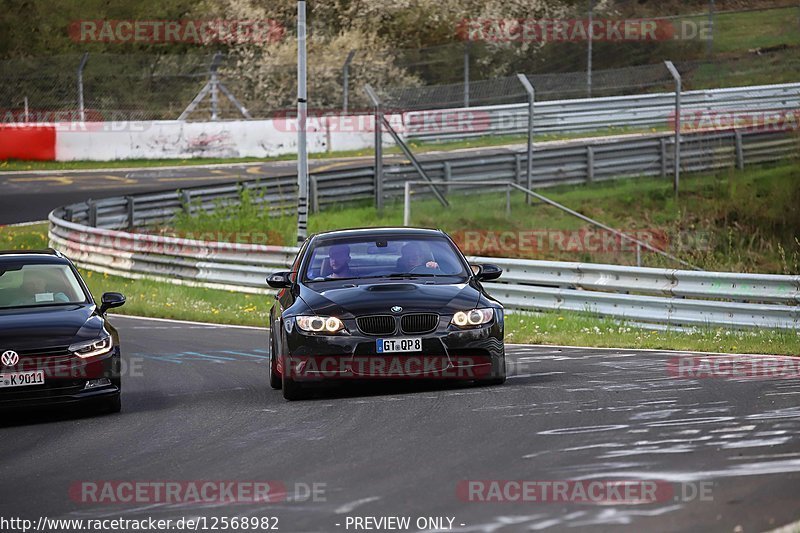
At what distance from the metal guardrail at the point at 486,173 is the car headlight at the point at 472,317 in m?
17.0

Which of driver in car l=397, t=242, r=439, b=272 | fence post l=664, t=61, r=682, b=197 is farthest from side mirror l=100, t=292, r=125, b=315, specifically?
fence post l=664, t=61, r=682, b=197

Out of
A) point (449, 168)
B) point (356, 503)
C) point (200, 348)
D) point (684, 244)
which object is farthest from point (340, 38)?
point (356, 503)

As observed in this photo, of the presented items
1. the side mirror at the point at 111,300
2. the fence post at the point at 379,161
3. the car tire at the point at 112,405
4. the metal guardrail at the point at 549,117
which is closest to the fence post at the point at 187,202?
the fence post at the point at 379,161

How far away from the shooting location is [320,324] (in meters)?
11.4

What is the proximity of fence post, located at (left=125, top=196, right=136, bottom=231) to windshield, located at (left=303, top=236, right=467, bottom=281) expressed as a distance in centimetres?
1761

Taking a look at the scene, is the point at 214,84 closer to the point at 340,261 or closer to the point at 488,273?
the point at 340,261

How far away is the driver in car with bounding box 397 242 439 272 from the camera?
41.3 ft

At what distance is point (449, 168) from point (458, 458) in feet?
72.9

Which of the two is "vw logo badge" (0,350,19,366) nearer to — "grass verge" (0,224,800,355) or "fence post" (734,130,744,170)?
"grass verge" (0,224,800,355)

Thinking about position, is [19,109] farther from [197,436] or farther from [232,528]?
[232,528]

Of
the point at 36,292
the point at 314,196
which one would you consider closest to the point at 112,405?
the point at 36,292

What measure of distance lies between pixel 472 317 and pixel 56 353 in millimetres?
3449

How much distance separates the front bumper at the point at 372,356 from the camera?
1125 centimetres

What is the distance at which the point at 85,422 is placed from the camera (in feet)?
36.2
